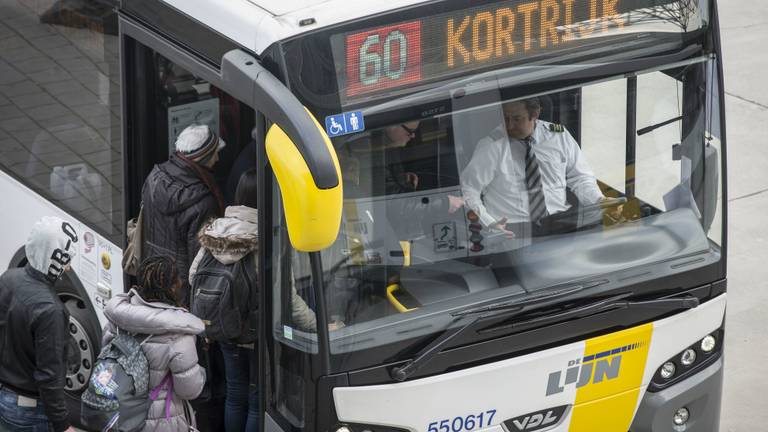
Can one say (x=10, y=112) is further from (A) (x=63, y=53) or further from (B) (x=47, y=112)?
(A) (x=63, y=53)

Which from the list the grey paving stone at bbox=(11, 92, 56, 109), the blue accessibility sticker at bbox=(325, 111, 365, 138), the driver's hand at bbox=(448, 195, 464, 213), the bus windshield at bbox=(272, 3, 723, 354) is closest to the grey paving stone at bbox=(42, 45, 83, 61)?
the grey paving stone at bbox=(11, 92, 56, 109)

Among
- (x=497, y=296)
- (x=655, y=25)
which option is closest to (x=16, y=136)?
(x=497, y=296)

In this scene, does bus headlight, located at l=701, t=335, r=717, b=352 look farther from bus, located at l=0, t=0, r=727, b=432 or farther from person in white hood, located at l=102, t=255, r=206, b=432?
person in white hood, located at l=102, t=255, r=206, b=432

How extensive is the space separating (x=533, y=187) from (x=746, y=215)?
5146 mm

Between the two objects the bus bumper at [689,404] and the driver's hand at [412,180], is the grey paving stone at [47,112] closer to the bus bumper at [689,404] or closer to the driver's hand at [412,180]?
the driver's hand at [412,180]

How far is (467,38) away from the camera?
16.5 feet

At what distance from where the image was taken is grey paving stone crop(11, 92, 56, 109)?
22.2ft

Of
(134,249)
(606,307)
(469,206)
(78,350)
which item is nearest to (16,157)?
(78,350)

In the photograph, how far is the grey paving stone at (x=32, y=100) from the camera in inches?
267

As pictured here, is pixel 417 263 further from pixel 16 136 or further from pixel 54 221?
pixel 16 136

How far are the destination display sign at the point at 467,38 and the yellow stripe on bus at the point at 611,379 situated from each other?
4.27 feet

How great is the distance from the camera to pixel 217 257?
5676mm

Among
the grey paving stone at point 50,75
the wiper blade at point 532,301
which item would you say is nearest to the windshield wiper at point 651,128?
the wiper blade at point 532,301

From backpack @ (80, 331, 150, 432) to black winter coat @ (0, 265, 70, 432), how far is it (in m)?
0.33
